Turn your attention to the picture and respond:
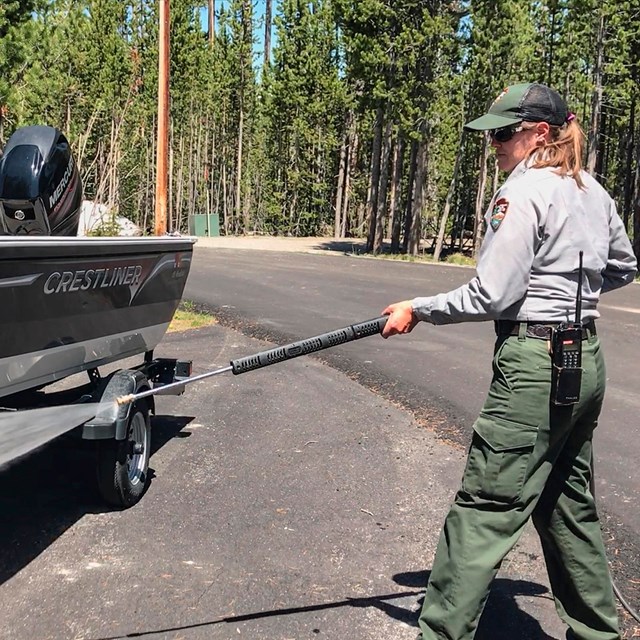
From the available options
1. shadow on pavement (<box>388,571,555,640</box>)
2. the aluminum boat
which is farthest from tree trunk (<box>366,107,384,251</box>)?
shadow on pavement (<box>388,571,555,640</box>)

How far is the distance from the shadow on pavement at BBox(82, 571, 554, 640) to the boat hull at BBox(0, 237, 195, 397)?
1.57 metres

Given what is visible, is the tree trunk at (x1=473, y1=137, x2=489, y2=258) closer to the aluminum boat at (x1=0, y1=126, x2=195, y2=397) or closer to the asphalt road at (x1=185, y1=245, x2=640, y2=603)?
the asphalt road at (x1=185, y1=245, x2=640, y2=603)

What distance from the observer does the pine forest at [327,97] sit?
27.0 m

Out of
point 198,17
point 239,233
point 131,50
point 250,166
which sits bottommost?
point 239,233

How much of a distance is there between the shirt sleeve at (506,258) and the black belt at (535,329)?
0.24 feet

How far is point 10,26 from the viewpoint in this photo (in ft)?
38.3

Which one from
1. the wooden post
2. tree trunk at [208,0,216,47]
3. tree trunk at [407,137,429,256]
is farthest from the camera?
tree trunk at [208,0,216,47]

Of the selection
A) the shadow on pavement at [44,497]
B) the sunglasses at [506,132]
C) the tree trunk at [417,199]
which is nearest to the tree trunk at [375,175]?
the tree trunk at [417,199]

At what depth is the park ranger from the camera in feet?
8.46

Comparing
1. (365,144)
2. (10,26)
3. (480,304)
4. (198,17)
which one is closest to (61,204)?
(480,304)

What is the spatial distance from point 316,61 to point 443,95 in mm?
15267

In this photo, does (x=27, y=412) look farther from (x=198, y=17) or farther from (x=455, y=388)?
(x=198, y=17)

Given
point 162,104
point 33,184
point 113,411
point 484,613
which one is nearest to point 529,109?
point 484,613

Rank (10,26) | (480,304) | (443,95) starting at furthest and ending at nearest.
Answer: (443,95), (10,26), (480,304)
